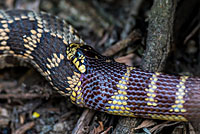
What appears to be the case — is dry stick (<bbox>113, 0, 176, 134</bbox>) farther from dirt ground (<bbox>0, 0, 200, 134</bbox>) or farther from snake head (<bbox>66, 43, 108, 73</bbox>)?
snake head (<bbox>66, 43, 108, 73</bbox>)

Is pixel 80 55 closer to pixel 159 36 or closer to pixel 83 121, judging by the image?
pixel 83 121

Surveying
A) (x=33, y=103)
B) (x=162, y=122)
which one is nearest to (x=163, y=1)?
(x=162, y=122)

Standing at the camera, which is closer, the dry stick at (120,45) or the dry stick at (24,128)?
the dry stick at (24,128)

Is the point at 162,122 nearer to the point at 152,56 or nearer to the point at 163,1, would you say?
the point at 152,56

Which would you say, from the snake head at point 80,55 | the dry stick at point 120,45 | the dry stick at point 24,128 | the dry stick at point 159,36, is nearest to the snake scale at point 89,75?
the snake head at point 80,55

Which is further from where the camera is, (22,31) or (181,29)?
(181,29)

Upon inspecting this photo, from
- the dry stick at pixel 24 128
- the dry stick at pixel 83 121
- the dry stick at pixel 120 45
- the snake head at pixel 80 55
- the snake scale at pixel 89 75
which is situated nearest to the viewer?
the snake scale at pixel 89 75

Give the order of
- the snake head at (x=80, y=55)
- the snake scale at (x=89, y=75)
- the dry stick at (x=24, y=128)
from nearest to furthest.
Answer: the snake scale at (x=89, y=75)
the snake head at (x=80, y=55)
the dry stick at (x=24, y=128)

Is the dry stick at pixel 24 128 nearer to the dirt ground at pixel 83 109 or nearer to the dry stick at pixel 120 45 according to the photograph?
the dirt ground at pixel 83 109

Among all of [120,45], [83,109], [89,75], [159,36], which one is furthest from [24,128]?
[159,36]
